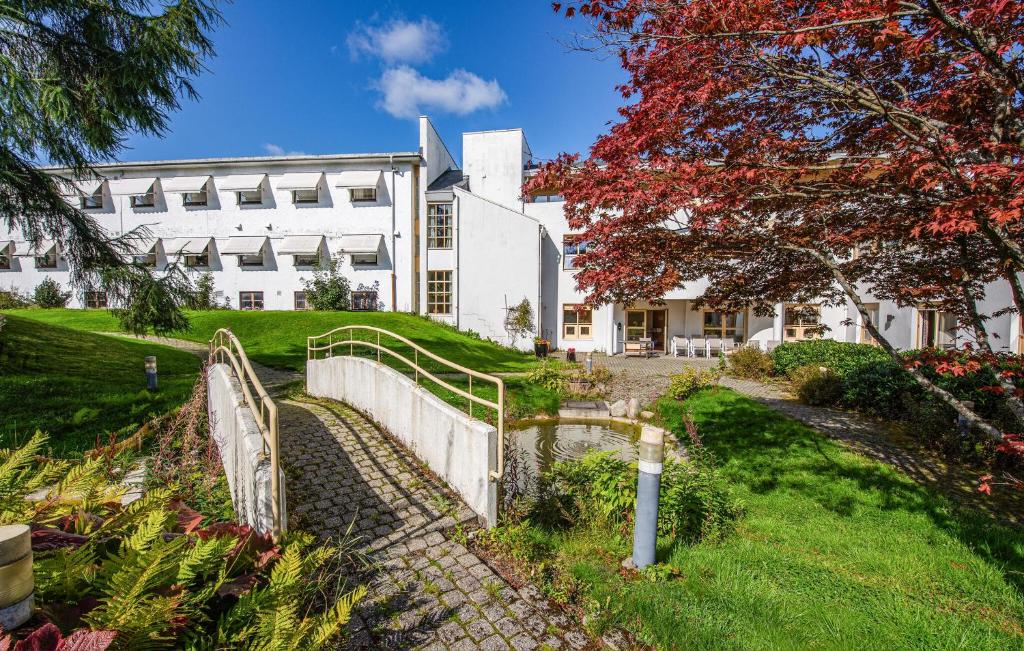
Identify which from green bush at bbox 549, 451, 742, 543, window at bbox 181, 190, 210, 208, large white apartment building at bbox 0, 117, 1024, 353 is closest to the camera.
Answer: green bush at bbox 549, 451, 742, 543

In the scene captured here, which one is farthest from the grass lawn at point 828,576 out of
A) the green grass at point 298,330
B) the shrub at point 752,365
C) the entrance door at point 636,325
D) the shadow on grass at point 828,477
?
the entrance door at point 636,325

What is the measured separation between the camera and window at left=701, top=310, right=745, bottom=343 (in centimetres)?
2200

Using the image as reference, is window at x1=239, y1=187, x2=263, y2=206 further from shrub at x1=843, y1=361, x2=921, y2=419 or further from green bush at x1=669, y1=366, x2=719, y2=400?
shrub at x1=843, y1=361, x2=921, y2=419

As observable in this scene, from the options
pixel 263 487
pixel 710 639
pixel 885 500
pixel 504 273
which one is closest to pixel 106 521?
pixel 263 487

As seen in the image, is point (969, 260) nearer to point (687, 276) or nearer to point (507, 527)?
point (687, 276)

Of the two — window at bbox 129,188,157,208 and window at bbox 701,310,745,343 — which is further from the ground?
window at bbox 129,188,157,208

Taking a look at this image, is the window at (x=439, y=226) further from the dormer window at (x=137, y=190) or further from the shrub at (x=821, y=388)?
the shrub at (x=821, y=388)

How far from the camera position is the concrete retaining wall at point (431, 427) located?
4273 mm

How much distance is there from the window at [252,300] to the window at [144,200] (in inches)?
308

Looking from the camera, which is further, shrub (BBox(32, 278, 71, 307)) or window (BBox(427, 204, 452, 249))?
shrub (BBox(32, 278, 71, 307))

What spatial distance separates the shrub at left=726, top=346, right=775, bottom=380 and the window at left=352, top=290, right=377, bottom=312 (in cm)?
1763

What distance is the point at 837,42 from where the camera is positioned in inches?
151

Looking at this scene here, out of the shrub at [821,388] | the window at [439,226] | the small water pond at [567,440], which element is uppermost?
the window at [439,226]

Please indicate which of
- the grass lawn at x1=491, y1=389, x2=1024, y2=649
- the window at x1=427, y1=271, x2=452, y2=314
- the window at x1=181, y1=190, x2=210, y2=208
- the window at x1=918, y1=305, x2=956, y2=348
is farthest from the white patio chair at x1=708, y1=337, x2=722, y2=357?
the window at x1=181, y1=190, x2=210, y2=208
